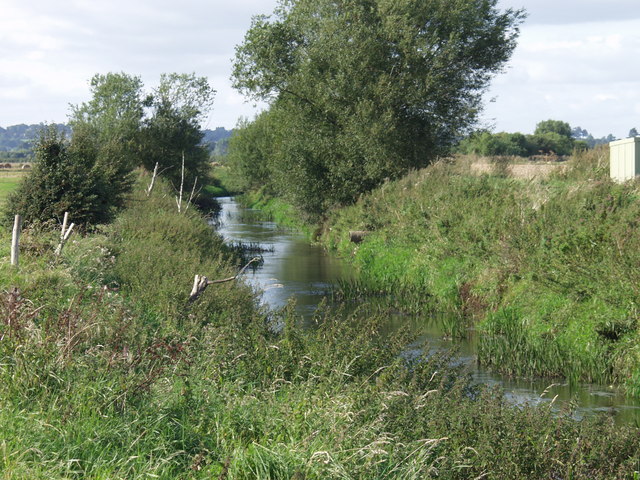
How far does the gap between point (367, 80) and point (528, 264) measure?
1572 cm

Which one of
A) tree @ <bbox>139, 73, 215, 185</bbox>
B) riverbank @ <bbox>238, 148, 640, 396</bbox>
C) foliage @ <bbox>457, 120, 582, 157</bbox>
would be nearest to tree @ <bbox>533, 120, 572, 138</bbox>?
foliage @ <bbox>457, 120, 582, 157</bbox>

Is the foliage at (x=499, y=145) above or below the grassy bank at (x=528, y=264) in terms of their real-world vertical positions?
above

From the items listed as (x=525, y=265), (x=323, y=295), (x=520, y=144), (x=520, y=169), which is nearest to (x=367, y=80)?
(x=520, y=169)

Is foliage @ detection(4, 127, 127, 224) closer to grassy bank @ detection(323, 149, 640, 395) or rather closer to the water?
the water

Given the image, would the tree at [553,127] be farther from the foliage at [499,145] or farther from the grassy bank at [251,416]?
the grassy bank at [251,416]

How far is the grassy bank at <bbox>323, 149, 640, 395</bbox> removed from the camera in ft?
35.9

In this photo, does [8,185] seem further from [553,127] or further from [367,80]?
[553,127]

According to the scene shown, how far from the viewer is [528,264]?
13.8 meters

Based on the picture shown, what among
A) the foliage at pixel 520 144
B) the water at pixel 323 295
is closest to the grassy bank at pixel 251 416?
the water at pixel 323 295

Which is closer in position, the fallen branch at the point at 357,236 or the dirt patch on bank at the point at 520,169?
the dirt patch on bank at the point at 520,169

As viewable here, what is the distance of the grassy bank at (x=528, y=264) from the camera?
431 inches

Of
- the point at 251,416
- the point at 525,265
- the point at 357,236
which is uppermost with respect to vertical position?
the point at 525,265

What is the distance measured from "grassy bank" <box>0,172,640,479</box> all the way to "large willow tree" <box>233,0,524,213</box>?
2003cm

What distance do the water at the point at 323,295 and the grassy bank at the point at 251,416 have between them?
593 millimetres
